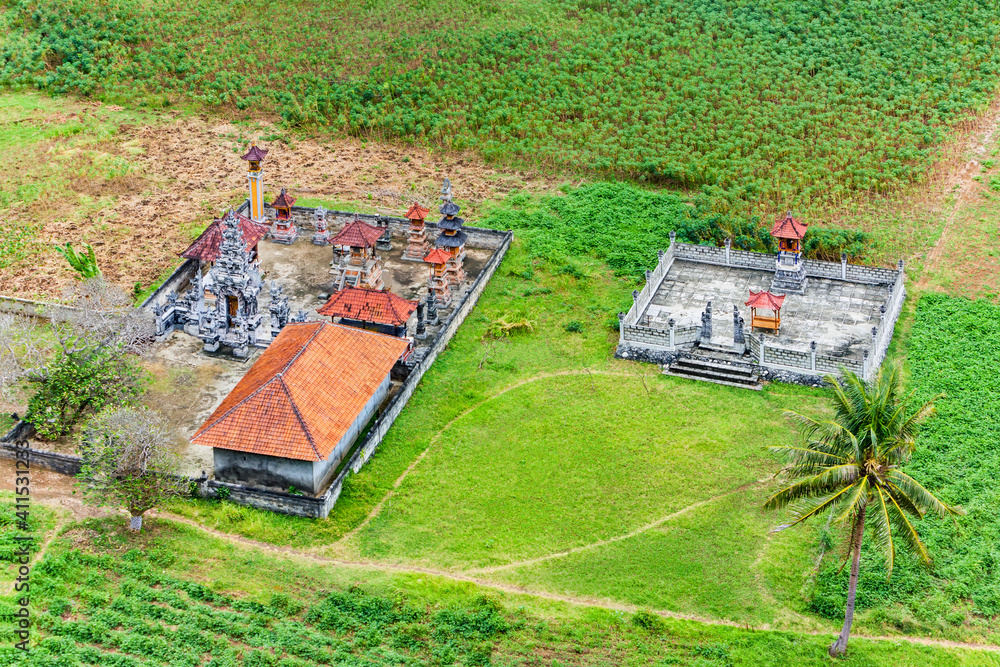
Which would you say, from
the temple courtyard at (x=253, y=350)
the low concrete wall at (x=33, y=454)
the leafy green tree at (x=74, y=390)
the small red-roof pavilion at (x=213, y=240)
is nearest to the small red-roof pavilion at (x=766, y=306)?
the temple courtyard at (x=253, y=350)

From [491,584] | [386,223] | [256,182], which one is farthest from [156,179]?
[491,584]

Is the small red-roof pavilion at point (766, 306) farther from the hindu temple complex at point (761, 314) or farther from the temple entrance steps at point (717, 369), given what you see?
the temple entrance steps at point (717, 369)

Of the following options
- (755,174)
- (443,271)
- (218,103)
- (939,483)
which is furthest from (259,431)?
(218,103)

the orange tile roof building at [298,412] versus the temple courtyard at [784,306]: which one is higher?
the temple courtyard at [784,306]

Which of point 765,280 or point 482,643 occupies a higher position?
point 765,280

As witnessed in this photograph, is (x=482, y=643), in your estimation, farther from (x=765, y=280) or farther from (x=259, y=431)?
(x=765, y=280)

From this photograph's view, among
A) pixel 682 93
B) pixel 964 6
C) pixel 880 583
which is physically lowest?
pixel 880 583

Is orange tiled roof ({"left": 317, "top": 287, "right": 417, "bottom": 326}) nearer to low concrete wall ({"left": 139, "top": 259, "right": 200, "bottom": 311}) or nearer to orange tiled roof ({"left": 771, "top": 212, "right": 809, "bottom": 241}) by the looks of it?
low concrete wall ({"left": 139, "top": 259, "right": 200, "bottom": 311})
